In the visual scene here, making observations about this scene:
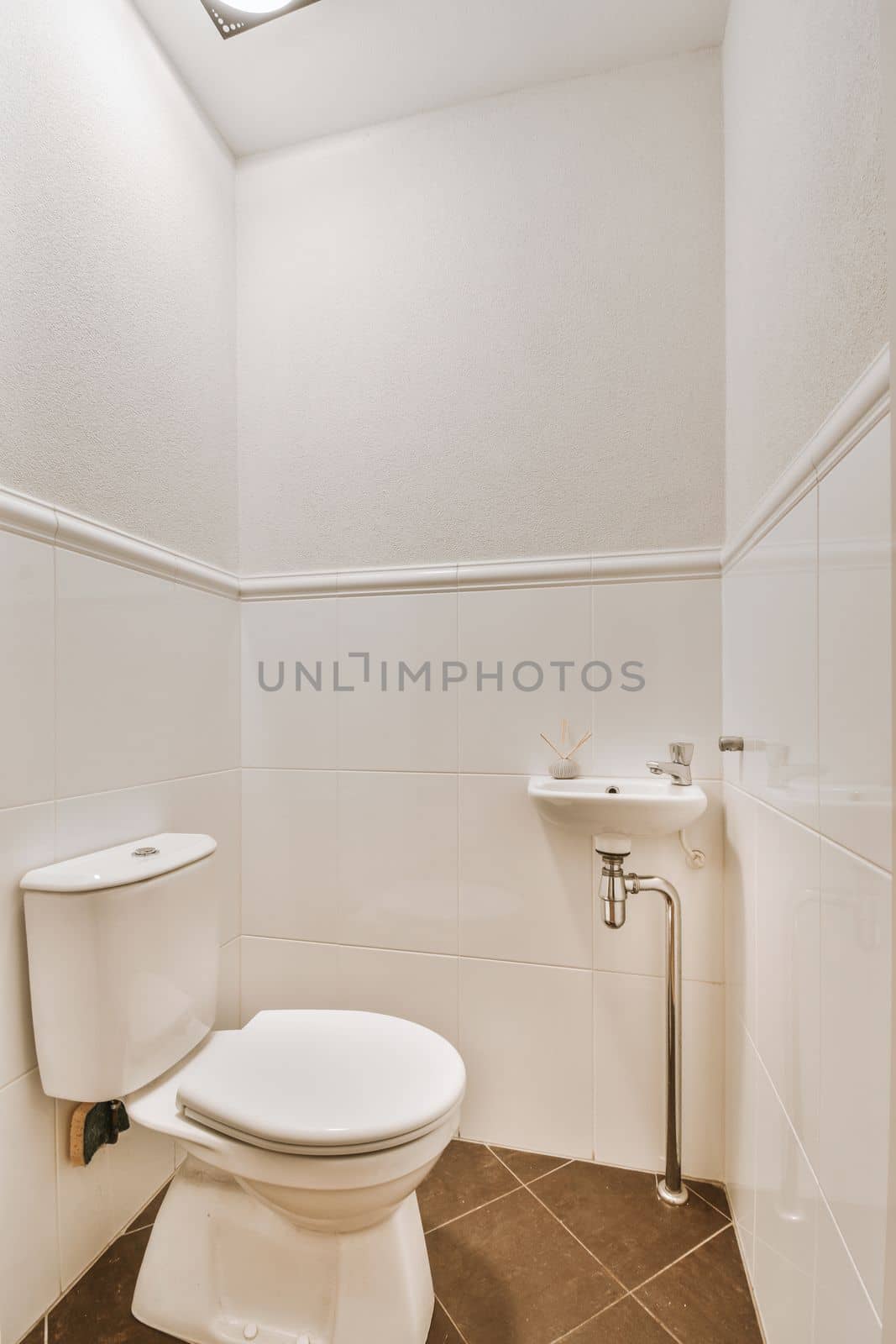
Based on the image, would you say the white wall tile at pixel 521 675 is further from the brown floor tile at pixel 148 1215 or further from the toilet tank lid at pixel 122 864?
the brown floor tile at pixel 148 1215

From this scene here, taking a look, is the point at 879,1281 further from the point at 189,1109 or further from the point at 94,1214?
the point at 94,1214

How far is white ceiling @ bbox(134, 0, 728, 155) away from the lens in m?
1.36

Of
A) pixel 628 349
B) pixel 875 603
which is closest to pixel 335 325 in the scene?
pixel 628 349

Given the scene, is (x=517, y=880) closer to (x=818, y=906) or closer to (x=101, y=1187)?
(x=818, y=906)

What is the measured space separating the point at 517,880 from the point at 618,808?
348 mm

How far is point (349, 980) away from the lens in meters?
1.59

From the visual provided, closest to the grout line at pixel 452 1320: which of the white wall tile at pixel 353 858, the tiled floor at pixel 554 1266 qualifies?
the tiled floor at pixel 554 1266

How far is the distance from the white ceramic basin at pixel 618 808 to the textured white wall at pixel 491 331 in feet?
1.72

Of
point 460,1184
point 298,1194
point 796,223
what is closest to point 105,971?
point 298,1194

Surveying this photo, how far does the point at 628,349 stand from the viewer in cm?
146

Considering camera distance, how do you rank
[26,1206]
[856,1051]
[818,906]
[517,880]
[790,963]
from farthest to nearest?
1. [517,880]
2. [26,1206]
3. [790,963]
4. [818,906]
5. [856,1051]

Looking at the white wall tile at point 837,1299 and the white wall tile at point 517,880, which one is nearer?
the white wall tile at point 837,1299

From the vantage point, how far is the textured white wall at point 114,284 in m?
1.11

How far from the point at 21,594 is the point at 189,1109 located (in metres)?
0.86
